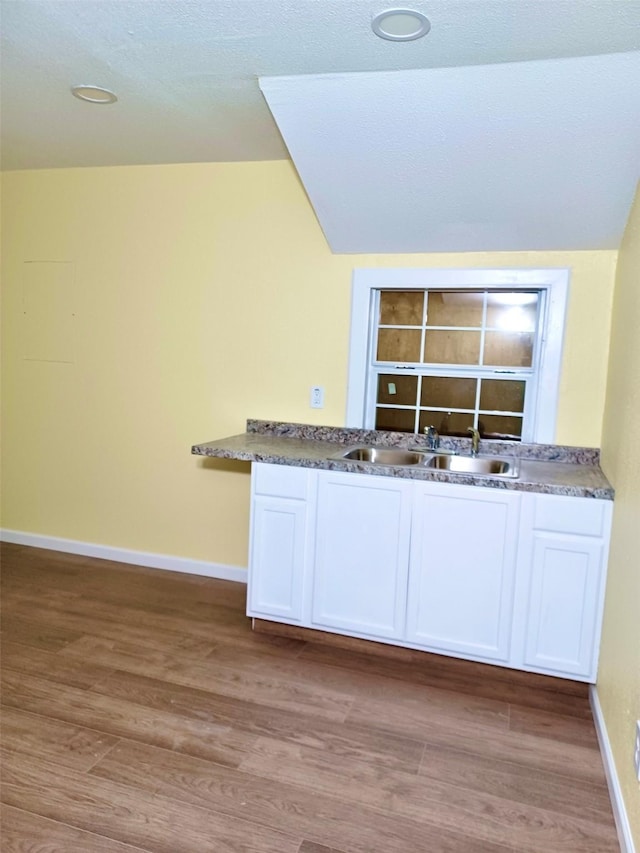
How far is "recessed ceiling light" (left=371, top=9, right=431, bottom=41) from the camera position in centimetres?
179

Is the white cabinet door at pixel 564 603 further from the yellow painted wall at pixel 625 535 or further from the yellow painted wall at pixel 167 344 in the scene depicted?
the yellow painted wall at pixel 167 344

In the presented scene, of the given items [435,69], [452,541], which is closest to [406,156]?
[435,69]

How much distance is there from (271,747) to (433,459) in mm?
1482

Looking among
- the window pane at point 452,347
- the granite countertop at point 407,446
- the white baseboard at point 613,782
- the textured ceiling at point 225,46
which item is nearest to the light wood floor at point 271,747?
the white baseboard at point 613,782

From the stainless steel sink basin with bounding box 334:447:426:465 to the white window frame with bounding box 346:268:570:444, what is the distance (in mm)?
201

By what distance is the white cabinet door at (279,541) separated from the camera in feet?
8.99

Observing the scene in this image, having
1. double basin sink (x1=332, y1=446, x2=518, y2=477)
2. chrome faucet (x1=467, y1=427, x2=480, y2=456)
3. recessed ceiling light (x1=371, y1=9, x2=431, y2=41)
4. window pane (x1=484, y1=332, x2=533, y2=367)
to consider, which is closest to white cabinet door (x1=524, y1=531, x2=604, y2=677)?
double basin sink (x1=332, y1=446, x2=518, y2=477)

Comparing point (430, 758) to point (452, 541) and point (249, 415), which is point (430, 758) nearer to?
point (452, 541)

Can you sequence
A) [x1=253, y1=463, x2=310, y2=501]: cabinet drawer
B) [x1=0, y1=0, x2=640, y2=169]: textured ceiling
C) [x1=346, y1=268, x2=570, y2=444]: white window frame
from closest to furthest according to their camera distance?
[x1=0, y1=0, x2=640, y2=169]: textured ceiling < [x1=253, y1=463, x2=310, y2=501]: cabinet drawer < [x1=346, y1=268, x2=570, y2=444]: white window frame

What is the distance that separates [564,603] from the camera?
2391 mm

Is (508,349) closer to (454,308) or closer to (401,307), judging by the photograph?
(454,308)

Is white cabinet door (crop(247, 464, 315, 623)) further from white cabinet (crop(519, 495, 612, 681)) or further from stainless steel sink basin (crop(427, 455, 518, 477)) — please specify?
white cabinet (crop(519, 495, 612, 681))

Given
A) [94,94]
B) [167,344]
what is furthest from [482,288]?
[94,94]

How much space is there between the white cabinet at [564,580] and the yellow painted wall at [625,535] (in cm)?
9
